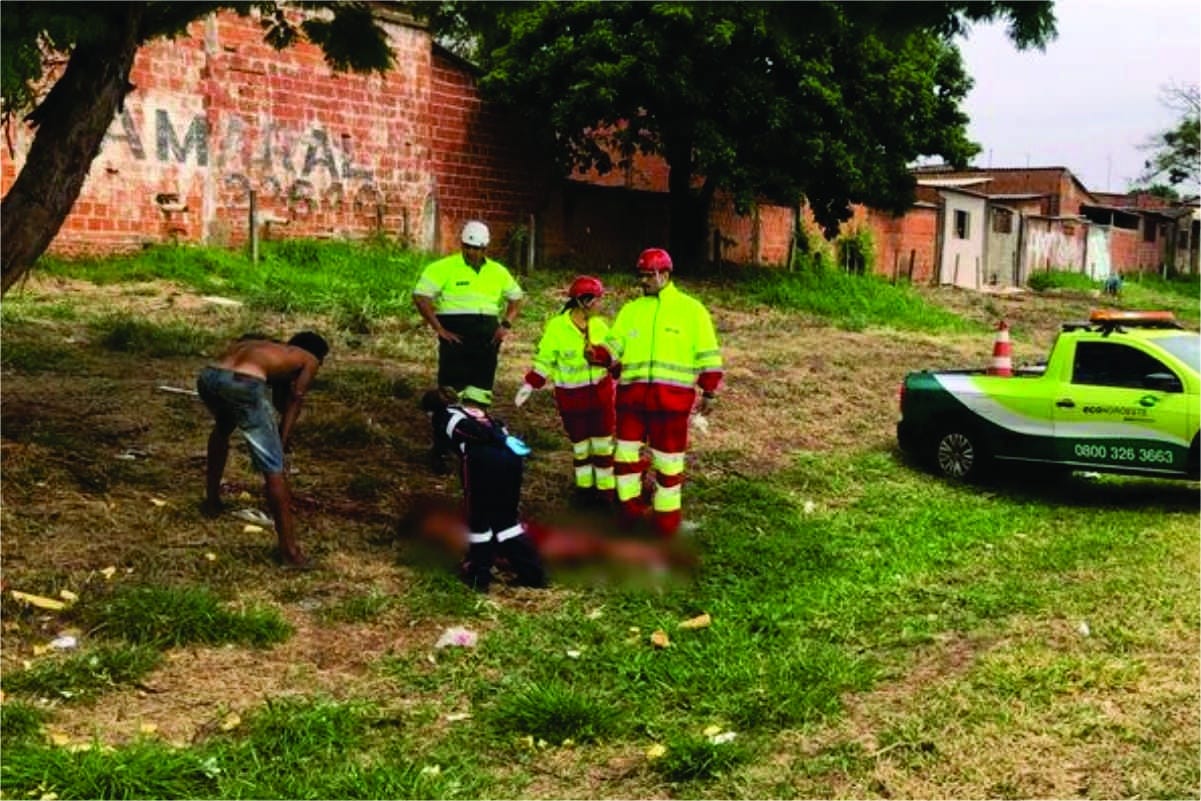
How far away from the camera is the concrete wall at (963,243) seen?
35469 mm

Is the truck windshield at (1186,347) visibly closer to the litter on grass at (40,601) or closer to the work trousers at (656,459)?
the work trousers at (656,459)

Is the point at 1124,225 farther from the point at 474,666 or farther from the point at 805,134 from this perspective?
the point at 474,666

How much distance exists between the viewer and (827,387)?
13.8 m

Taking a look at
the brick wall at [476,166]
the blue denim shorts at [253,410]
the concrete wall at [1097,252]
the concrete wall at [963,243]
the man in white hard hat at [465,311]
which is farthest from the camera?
the concrete wall at [1097,252]

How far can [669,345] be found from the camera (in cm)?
725

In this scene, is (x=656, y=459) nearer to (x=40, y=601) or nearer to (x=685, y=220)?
(x=40, y=601)

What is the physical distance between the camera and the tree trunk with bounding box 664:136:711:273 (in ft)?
74.4

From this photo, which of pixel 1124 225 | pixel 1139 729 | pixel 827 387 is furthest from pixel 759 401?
pixel 1124 225

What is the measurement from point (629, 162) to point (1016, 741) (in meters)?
18.2

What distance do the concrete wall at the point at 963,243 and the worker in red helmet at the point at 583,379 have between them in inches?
1140

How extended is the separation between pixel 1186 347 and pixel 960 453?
6.41ft

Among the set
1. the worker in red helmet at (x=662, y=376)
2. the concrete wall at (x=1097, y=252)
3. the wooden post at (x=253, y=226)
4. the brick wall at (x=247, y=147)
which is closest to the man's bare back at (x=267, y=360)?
the worker in red helmet at (x=662, y=376)

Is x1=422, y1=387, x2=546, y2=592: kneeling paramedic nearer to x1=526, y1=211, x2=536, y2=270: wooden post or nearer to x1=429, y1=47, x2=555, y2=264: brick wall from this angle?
x1=429, y1=47, x2=555, y2=264: brick wall

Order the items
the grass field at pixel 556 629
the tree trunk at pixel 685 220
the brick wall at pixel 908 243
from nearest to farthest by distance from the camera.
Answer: the grass field at pixel 556 629
the tree trunk at pixel 685 220
the brick wall at pixel 908 243
